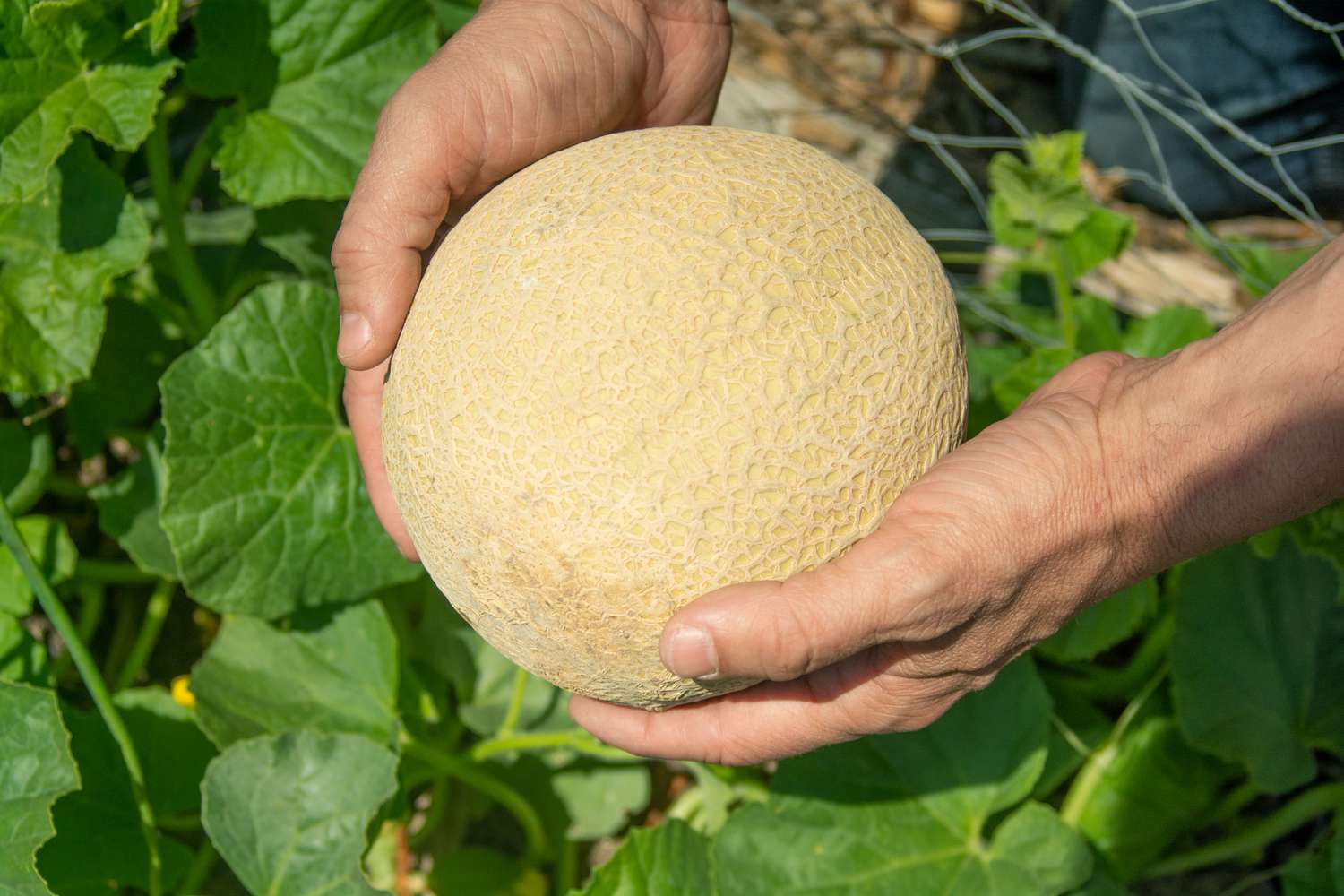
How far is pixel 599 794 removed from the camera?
2.12m

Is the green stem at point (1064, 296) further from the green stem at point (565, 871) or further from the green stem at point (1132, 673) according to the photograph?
the green stem at point (565, 871)

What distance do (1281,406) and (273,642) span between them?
1543 mm

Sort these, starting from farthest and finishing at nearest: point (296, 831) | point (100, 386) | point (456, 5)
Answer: point (456, 5)
point (100, 386)
point (296, 831)

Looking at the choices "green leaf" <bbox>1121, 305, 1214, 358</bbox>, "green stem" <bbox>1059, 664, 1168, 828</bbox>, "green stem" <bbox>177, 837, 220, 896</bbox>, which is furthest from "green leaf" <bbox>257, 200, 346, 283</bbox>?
"green stem" <bbox>1059, 664, 1168, 828</bbox>

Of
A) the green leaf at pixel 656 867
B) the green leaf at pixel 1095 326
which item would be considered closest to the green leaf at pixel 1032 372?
the green leaf at pixel 1095 326

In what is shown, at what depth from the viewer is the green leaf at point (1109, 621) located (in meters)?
1.86

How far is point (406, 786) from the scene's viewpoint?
1.92 metres

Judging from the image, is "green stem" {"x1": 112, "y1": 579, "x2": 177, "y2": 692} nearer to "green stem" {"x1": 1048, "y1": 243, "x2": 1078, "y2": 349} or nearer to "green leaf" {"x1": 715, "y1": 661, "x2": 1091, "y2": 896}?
"green leaf" {"x1": 715, "y1": 661, "x2": 1091, "y2": 896}

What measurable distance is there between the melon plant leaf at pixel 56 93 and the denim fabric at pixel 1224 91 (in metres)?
2.13

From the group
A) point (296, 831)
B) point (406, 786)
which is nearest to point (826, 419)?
point (296, 831)

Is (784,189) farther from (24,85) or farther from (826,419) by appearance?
(24,85)

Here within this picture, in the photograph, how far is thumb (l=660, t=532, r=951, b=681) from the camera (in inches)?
46.2

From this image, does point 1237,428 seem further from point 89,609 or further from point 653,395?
point 89,609

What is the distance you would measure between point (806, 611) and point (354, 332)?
69 cm
